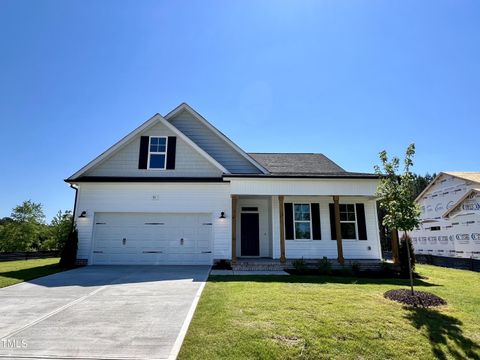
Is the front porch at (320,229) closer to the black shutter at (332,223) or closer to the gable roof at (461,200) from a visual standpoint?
the black shutter at (332,223)

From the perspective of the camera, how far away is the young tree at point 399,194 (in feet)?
→ 21.8

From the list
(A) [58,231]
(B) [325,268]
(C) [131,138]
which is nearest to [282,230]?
(B) [325,268]

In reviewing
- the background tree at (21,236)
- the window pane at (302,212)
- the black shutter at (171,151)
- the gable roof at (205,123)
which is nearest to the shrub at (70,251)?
the black shutter at (171,151)

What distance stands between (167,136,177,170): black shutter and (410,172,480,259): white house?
48.4 feet

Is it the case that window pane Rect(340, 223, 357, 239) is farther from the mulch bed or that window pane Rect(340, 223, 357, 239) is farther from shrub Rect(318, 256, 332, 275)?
the mulch bed

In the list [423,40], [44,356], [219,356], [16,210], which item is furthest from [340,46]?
[16,210]

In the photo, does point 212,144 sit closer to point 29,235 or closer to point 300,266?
point 300,266

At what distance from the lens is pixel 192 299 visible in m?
6.12

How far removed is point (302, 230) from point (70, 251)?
34.0ft

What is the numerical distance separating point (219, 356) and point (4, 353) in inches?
109

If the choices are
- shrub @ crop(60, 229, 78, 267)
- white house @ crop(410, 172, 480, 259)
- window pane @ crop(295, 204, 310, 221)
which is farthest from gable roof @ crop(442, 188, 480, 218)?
shrub @ crop(60, 229, 78, 267)

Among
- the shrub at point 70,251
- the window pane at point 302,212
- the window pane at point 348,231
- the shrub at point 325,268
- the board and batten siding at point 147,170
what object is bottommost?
the shrub at point 325,268

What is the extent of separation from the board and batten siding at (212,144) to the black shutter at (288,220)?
2.46 m

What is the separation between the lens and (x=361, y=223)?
12844 mm
